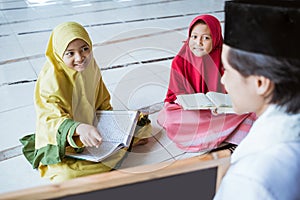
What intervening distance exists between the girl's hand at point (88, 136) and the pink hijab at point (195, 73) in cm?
58

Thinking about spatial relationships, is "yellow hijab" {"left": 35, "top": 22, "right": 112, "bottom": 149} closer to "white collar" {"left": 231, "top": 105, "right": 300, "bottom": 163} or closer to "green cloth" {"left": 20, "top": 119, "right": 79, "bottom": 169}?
"green cloth" {"left": 20, "top": 119, "right": 79, "bottom": 169}

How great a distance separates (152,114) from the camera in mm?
2025

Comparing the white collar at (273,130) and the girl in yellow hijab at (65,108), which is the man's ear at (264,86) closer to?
the white collar at (273,130)

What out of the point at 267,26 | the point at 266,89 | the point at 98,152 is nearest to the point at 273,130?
the point at 266,89

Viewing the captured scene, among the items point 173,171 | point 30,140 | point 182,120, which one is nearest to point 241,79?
point 173,171

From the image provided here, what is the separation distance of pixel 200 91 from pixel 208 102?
0.58 feet

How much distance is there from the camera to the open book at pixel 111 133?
5.02 feet

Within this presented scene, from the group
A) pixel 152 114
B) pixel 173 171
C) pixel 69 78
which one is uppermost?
pixel 173 171

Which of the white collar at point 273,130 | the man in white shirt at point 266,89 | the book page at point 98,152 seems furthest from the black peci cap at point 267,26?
the book page at point 98,152

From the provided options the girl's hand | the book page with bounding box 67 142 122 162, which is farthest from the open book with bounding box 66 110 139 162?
the girl's hand

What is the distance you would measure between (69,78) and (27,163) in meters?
0.43

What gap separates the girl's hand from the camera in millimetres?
1418

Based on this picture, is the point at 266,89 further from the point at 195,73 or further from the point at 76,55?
the point at 195,73

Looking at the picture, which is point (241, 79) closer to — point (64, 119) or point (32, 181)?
point (64, 119)
